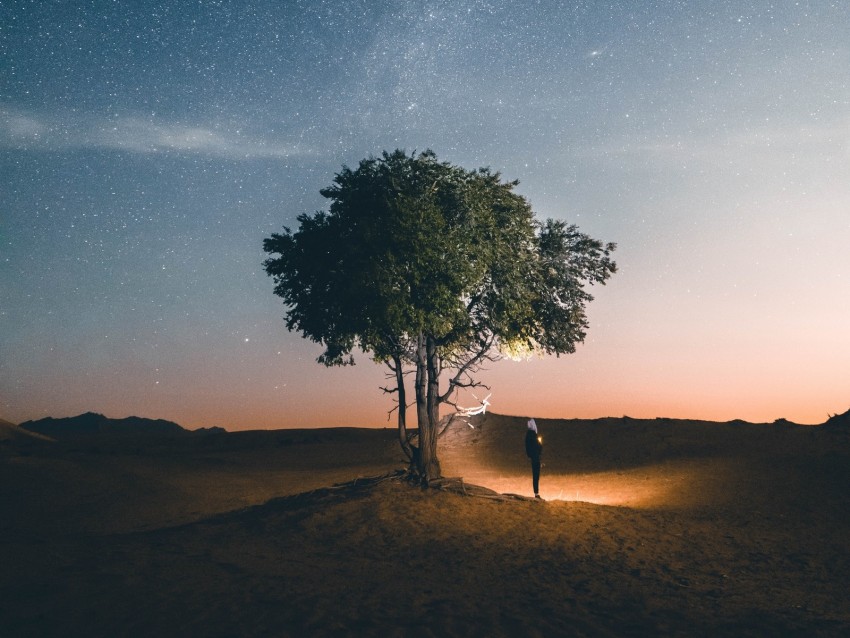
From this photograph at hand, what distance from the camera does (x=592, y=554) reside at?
42.0ft

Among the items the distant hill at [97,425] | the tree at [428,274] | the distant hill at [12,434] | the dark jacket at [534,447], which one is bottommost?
the distant hill at [97,425]

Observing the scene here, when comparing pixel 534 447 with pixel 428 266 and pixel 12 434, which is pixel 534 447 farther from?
pixel 12 434

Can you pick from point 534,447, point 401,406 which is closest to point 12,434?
point 401,406

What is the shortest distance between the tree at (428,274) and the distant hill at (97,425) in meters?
117

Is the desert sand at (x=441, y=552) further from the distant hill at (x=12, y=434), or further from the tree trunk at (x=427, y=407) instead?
the distant hill at (x=12, y=434)

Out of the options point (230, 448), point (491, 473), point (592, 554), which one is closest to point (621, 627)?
point (592, 554)

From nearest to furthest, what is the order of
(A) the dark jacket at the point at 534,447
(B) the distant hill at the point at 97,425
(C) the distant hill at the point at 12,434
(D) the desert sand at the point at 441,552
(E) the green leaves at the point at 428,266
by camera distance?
1. (D) the desert sand at the point at 441,552
2. (E) the green leaves at the point at 428,266
3. (A) the dark jacket at the point at 534,447
4. (C) the distant hill at the point at 12,434
5. (B) the distant hill at the point at 97,425

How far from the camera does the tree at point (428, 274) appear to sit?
16312 millimetres

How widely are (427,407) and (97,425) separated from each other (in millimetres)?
152457

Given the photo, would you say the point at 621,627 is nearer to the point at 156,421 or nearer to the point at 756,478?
the point at 756,478

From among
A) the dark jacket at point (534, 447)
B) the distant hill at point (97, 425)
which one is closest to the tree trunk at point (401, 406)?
the dark jacket at point (534, 447)

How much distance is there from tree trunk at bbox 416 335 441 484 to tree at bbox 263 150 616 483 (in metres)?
0.04

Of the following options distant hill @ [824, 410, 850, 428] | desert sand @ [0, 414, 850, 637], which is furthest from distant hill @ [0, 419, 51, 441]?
distant hill @ [824, 410, 850, 428]

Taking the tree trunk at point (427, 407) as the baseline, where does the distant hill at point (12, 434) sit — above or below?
below
